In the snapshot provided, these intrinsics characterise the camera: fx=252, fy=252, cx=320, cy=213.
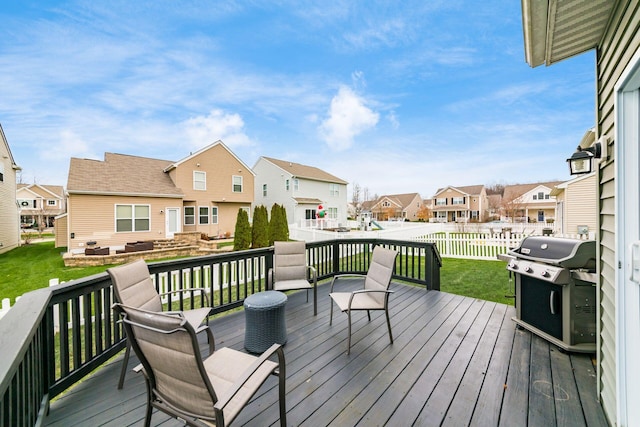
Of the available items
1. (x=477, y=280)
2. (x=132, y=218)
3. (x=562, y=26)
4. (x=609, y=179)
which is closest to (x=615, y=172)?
(x=609, y=179)

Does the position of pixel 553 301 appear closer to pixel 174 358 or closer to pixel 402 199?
pixel 174 358

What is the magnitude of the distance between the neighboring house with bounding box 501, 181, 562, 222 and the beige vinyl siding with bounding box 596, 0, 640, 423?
34345 millimetres

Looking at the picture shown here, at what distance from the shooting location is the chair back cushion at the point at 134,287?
7.70 ft

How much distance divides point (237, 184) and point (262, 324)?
15.3 meters

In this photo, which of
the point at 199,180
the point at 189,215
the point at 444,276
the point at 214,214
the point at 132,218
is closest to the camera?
the point at 444,276

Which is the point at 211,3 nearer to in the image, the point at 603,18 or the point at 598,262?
the point at 603,18

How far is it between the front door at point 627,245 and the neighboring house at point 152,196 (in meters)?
15.6

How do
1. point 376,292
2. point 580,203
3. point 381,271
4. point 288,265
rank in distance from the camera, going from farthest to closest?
point 580,203 < point 288,265 < point 381,271 < point 376,292

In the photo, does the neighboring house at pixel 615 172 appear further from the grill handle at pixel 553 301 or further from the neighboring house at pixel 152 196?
the neighboring house at pixel 152 196

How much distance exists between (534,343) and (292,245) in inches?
137

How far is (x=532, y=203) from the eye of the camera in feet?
104

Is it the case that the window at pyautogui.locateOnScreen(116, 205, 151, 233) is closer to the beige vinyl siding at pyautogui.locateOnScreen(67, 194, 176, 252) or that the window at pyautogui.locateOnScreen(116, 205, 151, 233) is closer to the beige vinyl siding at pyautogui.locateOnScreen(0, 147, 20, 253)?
the beige vinyl siding at pyautogui.locateOnScreen(67, 194, 176, 252)

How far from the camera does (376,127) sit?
17.4m

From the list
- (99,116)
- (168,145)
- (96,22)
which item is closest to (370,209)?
(168,145)
